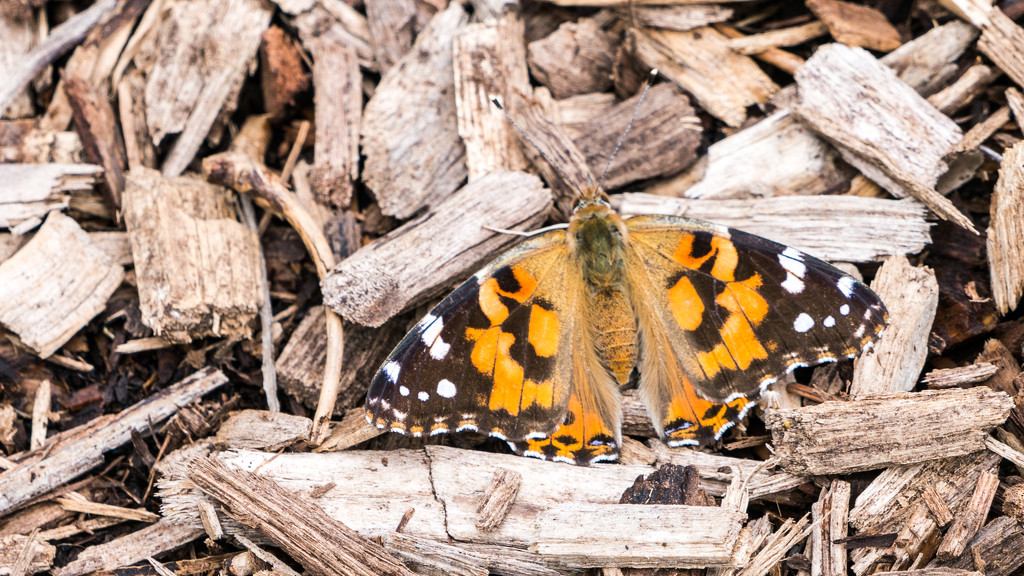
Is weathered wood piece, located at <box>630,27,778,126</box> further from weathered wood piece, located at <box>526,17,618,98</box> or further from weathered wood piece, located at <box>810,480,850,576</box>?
weathered wood piece, located at <box>810,480,850,576</box>

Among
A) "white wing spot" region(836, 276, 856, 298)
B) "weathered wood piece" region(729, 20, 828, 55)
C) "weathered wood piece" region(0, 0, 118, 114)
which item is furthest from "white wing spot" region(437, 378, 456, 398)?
"weathered wood piece" region(0, 0, 118, 114)

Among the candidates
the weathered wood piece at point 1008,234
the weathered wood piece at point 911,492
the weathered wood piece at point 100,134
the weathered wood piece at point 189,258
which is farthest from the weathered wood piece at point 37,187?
the weathered wood piece at point 1008,234

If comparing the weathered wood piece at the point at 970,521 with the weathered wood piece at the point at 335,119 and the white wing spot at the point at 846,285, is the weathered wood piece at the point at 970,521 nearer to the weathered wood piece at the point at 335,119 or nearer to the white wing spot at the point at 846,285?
the white wing spot at the point at 846,285

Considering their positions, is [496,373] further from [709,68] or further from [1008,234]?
[1008,234]

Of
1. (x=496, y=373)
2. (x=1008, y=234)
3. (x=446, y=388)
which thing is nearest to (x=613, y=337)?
(x=496, y=373)

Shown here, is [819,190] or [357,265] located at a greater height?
[357,265]

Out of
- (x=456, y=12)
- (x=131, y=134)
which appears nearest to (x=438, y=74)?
(x=456, y=12)

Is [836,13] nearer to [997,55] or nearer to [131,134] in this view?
[997,55]
